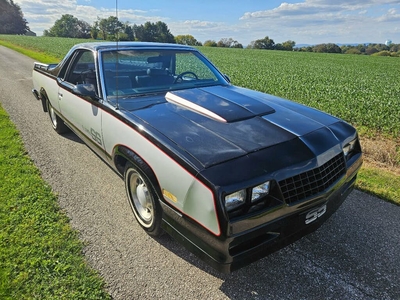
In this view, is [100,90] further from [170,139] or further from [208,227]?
[208,227]

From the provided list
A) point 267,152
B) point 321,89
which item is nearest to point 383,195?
point 267,152

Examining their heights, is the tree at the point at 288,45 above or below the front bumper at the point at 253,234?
above

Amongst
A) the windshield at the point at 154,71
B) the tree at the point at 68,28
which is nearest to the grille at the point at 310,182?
the windshield at the point at 154,71

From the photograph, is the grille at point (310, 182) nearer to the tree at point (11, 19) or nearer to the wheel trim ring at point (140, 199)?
the wheel trim ring at point (140, 199)

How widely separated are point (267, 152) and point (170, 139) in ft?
2.29

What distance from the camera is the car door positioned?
3.15 metres

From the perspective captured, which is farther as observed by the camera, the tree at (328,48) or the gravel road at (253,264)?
the tree at (328,48)

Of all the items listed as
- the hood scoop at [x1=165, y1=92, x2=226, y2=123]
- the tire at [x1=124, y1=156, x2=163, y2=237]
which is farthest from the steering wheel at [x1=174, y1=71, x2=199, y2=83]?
the tire at [x1=124, y1=156, x2=163, y2=237]

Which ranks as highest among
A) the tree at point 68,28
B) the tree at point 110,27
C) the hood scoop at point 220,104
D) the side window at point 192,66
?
the tree at point 68,28

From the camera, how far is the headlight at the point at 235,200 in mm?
1758

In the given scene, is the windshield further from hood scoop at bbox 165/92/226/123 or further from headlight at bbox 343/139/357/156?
headlight at bbox 343/139/357/156

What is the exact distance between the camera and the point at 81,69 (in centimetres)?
395

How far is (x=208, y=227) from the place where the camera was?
5.77ft

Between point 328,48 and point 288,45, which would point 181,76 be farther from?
point 288,45
